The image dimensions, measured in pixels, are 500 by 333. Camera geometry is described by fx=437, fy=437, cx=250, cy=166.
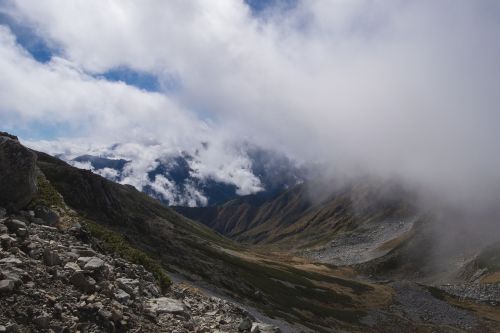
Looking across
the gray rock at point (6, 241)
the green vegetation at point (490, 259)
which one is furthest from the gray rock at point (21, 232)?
the green vegetation at point (490, 259)

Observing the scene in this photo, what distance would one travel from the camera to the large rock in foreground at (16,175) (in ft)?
83.5

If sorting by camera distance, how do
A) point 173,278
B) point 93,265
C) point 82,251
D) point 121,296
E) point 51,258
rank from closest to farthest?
point 51,258, point 121,296, point 93,265, point 82,251, point 173,278

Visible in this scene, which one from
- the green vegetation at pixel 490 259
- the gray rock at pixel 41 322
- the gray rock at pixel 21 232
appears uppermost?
the green vegetation at pixel 490 259

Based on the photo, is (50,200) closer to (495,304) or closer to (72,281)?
(72,281)

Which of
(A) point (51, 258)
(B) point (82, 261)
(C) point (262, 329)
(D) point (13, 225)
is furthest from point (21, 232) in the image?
(C) point (262, 329)

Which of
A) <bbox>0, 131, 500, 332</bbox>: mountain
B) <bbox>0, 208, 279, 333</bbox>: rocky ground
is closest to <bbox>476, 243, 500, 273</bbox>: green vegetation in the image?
<bbox>0, 131, 500, 332</bbox>: mountain

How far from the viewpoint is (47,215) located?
87.7 feet

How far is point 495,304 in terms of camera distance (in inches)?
5320

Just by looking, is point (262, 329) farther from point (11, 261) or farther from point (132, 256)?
point (11, 261)

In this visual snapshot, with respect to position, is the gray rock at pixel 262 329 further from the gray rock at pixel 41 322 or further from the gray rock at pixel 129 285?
the gray rock at pixel 41 322

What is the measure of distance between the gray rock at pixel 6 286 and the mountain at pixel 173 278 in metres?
0.06

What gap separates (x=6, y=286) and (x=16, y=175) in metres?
11.2

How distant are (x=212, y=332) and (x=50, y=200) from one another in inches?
639

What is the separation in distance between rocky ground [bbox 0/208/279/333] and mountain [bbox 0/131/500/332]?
0.28ft
